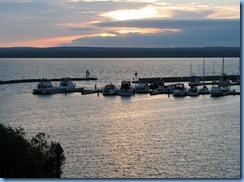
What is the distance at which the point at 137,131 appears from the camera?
19391 millimetres

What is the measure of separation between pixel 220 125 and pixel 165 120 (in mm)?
3087

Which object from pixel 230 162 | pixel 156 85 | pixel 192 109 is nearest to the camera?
pixel 230 162

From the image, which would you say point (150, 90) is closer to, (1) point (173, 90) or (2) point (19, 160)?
(1) point (173, 90)

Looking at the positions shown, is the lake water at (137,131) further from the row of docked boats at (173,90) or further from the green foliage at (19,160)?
the green foliage at (19,160)

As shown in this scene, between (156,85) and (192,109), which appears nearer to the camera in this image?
(192,109)

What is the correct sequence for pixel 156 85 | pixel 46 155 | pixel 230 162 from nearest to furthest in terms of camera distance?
1. pixel 46 155
2. pixel 230 162
3. pixel 156 85

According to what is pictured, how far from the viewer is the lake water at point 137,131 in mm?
12586

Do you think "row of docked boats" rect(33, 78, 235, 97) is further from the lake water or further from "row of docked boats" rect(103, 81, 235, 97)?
the lake water

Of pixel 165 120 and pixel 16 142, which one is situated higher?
pixel 16 142

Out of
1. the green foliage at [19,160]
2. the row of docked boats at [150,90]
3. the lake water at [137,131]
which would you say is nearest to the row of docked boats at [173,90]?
the row of docked boats at [150,90]

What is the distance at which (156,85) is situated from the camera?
38250 millimetres

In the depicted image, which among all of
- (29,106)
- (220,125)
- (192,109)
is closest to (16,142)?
(220,125)

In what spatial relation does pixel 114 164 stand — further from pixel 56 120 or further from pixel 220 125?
pixel 56 120

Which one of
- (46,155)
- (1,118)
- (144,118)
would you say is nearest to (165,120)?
(144,118)
